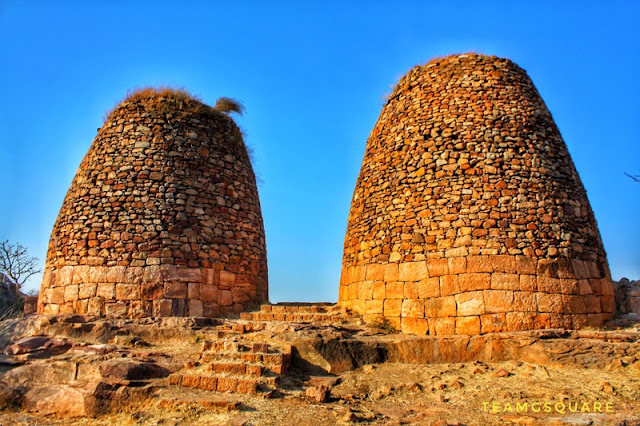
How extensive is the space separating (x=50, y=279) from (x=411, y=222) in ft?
24.2

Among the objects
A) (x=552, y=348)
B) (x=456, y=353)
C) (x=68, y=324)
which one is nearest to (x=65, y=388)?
(x=68, y=324)

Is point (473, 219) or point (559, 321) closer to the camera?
point (559, 321)

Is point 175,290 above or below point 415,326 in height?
above

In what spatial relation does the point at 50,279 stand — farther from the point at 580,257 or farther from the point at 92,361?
the point at 580,257

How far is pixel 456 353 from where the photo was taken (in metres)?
7.64

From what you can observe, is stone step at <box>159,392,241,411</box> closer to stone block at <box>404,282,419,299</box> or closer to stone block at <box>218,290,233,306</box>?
stone block at <box>404,282,419,299</box>

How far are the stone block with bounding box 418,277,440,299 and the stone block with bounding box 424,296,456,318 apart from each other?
0.27 feet

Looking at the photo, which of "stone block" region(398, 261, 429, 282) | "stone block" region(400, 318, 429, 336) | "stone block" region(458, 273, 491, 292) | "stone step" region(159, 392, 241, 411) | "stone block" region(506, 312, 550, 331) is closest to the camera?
"stone step" region(159, 392, 241, 411)

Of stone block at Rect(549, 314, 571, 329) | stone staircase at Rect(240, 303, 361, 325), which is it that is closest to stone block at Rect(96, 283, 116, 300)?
stone staircase at Rect(240, 303, 361, 325)

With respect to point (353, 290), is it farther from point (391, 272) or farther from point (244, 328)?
point (244, 328)

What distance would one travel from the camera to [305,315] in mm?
9422

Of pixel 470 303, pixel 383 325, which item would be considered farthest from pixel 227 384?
pixel 470 303

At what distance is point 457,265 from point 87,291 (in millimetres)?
6943

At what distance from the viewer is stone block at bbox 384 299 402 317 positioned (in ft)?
28.2
